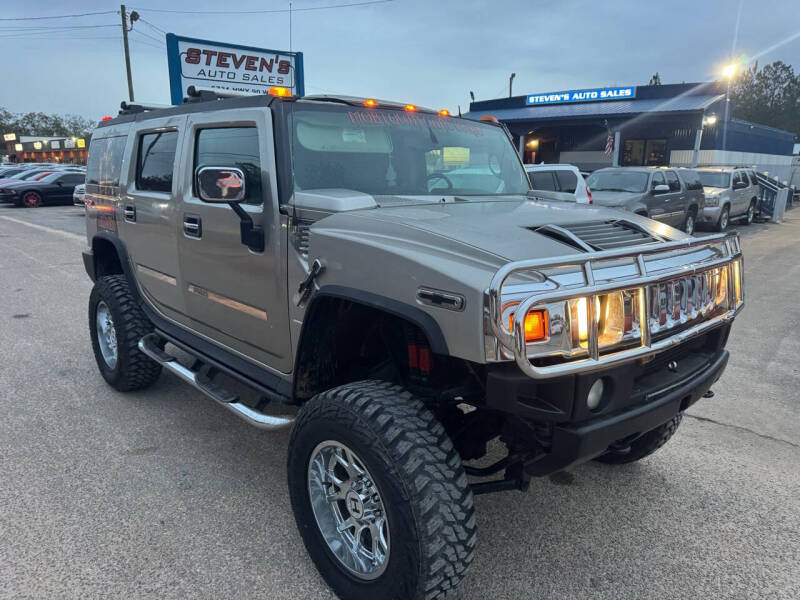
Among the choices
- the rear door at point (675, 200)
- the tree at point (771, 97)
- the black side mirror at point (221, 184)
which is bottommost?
the rear door at point (675, 200)

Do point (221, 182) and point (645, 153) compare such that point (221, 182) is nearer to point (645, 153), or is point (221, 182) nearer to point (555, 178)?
point (555, 178)

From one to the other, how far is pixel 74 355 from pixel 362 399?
13.8 ft

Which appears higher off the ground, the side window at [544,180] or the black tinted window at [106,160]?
the black tinted window at [106,160]

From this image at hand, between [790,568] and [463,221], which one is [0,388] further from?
[790,568]

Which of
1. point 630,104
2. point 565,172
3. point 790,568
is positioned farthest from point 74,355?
point 630,104

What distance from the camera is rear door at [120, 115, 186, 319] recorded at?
3.68m

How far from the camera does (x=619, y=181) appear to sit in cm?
A: 1254

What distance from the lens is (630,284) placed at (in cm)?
199

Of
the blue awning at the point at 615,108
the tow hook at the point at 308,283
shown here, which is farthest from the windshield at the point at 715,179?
the tow hook at the point at 308,283

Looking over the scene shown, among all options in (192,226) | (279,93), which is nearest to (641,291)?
(279,93)

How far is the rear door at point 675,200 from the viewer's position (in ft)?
41.9

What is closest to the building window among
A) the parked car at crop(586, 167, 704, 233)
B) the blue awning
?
the blue awning

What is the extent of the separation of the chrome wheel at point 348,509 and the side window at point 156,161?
7.09 feet

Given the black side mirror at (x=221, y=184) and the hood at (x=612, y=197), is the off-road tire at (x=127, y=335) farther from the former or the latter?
the hood at (x=612, y=197)
